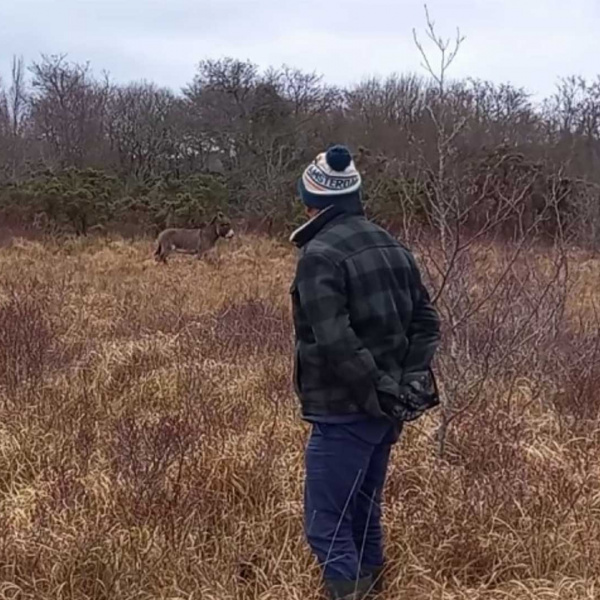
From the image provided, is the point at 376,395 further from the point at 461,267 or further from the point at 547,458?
the point at 461,267

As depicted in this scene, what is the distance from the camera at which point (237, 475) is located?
4.07m

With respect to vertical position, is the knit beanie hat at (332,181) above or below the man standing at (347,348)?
above

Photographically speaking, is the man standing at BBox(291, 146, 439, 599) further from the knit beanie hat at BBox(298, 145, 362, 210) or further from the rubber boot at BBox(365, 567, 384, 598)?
the rubber boot at BBox(365, 567, 384, 598)

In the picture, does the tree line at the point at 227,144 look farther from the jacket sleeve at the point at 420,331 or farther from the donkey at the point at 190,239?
the jacket sleeve at the point at 420,331

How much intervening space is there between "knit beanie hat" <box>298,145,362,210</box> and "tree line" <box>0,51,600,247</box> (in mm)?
12181

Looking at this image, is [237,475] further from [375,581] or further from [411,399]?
[411,399]

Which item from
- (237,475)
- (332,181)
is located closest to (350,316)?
(332,181)

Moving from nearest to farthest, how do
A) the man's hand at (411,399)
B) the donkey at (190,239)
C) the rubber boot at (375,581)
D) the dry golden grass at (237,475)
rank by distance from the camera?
1. the man's hand at (411,399)
2. the rubber boot at (375,581)
3. the dry golden grass at (237,475)
4. the donkey at (190,239)

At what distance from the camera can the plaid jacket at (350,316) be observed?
8.97 ft

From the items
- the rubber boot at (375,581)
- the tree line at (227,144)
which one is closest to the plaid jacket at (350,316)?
the rubber boot at (375,581)

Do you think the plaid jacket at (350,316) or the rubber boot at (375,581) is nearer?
the plaid jacket at (350,316)

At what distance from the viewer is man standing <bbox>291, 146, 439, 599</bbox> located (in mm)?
2748

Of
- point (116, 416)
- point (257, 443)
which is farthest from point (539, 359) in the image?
point (116, 416)

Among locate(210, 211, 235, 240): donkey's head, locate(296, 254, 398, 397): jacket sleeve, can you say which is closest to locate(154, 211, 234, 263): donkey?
locate(210, 211, 235, 240): donkey's head
